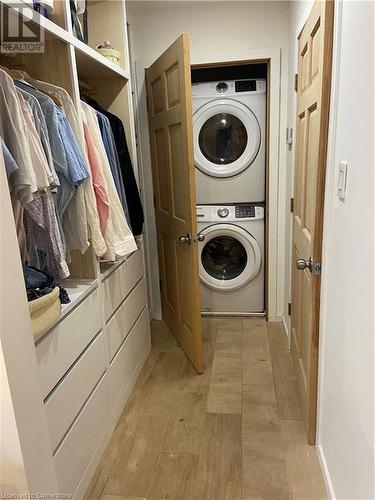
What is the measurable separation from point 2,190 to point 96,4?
1.73 m

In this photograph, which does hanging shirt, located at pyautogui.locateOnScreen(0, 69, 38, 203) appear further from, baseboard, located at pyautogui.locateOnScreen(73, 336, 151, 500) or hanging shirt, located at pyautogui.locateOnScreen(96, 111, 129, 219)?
baseboard, located at pyautogui.locateOnScreen(73, 336, 151, 500)

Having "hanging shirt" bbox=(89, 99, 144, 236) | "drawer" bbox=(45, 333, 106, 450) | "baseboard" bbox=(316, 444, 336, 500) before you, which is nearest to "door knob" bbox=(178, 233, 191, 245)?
"hanging shirt" bbox=(89, 99, 144, 236)

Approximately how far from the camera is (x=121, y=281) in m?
1.98

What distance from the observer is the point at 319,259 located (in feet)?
4.84

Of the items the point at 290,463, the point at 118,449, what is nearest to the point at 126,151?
the point at 118,449

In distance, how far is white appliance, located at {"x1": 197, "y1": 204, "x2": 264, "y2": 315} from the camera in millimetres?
2854

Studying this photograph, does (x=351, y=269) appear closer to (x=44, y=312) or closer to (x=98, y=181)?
Answer: (x=44, y=312)

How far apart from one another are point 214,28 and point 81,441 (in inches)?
102

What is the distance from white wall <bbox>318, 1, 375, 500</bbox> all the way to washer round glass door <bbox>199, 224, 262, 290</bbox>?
4.68 ft

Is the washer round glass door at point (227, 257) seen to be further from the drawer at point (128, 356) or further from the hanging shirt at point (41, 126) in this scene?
the hanging shirt at point (41, 126)

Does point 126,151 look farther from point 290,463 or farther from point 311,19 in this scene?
point 290,463

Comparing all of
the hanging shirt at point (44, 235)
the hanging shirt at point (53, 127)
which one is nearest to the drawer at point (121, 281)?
the hanging shirt at point (44, 235)

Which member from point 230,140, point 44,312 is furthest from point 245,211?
point 44,312

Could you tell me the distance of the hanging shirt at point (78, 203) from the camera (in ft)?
4.68
